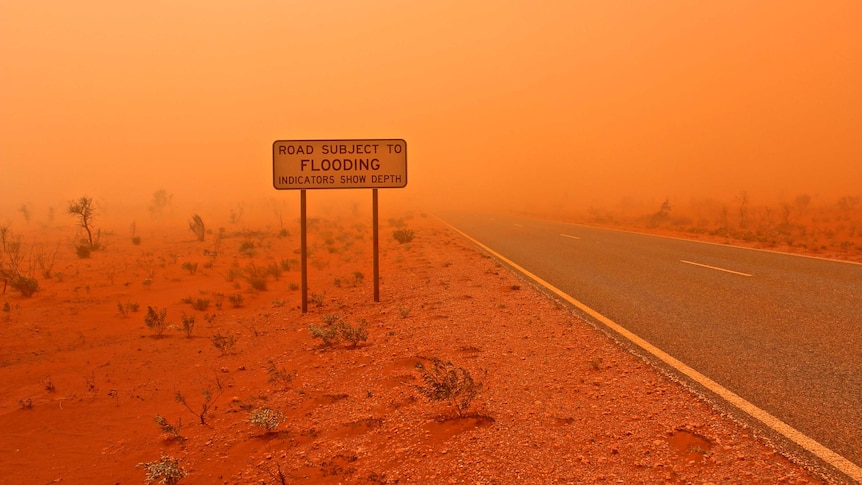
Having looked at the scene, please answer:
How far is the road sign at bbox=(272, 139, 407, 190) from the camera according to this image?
7.96 meters

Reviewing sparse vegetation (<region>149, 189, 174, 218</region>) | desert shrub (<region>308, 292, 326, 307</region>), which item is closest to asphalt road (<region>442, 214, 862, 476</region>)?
desert shrub (<region>308, 292, 326, 307</region>)

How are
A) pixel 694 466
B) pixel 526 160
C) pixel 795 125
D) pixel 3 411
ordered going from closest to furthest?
pixel 694 466 < pixel 3 411 < pixel 795 125 < pixel 526 160

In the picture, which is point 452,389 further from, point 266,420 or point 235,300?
point 235,300

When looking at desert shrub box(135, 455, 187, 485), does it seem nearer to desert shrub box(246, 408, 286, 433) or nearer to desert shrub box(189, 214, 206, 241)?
desert shrub box(246, 408, 286, 433)

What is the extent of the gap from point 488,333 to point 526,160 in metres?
159

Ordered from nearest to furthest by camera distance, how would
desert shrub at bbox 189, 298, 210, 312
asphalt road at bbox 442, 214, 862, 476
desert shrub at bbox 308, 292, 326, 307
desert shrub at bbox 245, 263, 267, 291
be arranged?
asphalt road at bbox 442, 214, 862, 476 → desert shrub at bbox 308, 292, 326, 307 → desert shrub at bbox 189, 298, 210, 312 → desert shrub at bbox 245, 263, 267, 291

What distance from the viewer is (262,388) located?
16.1 feet

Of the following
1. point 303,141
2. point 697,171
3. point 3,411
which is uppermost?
point 697,171

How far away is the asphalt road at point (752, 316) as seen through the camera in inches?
147

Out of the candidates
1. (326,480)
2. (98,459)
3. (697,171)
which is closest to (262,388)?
(98,459)

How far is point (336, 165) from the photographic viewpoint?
8.12m

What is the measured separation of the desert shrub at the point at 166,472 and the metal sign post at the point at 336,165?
15.9ft

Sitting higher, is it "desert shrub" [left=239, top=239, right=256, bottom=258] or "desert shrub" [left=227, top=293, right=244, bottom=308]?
"desert shrub" [left=239, top=239, right=256, bottom=258]

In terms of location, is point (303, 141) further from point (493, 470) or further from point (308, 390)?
point (493, 470)
